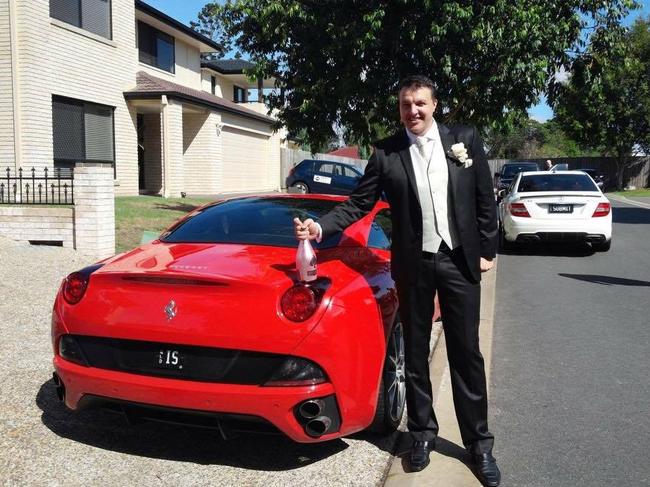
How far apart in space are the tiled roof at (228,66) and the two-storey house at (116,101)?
7.35ft

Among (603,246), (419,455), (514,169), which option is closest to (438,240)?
(419,455)

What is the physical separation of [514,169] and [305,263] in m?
23.8

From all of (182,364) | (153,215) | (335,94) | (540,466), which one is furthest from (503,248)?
(182,364)

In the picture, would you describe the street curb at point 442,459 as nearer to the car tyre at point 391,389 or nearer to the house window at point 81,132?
the car tyre at point 391,389

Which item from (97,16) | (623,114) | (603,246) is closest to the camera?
(603,246)

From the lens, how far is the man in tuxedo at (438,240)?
3.17 metres

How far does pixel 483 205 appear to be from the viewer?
3.22 meters

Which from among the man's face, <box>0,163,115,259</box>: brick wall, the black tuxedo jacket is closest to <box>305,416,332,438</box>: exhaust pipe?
the black tuxedo jacket

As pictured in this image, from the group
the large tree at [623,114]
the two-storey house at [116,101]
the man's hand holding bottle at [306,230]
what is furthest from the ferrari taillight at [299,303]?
the large tree at [623,114]

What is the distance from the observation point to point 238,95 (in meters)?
35.1

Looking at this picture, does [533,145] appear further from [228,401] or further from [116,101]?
[228,401]

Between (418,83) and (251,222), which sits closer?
(418,83)

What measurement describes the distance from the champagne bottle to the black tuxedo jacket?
0.67 ft

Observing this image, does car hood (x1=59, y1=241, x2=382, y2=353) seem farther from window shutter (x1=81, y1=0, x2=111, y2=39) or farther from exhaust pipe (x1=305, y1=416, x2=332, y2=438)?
window shutter (x1=81, y1=0, x2=111, y2=39)
